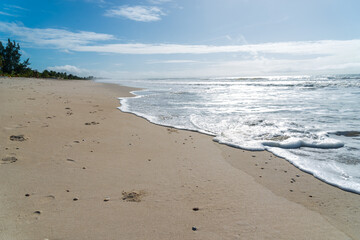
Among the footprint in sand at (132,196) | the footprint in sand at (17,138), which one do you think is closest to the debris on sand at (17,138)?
the footprint in sand at (17,138)

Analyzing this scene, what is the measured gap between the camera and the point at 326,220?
2129mm

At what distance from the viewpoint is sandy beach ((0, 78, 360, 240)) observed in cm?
193

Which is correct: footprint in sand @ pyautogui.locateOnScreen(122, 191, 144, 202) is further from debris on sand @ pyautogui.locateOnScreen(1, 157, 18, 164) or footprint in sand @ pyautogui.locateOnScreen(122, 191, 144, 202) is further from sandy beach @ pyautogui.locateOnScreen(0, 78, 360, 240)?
debris on sand @ pyautogui.locateOnScreen(1, 157, 18, 164)

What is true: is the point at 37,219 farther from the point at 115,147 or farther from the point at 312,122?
the point at 312,122

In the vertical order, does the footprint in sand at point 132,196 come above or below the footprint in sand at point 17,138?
below

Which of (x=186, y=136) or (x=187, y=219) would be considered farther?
(x=186, y=136)

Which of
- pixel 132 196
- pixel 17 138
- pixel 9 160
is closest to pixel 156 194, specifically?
pixel 132 196

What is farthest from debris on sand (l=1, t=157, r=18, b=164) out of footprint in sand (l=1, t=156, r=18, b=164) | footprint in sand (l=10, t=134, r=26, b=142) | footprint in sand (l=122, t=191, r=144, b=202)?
footprint in sand (l=122, t=191, r=144, b=202)

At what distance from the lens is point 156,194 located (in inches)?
98.6

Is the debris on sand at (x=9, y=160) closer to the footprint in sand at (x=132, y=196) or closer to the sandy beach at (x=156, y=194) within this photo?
the sandy beach at (x=156, y=194)

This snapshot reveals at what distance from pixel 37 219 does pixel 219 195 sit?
185 cm

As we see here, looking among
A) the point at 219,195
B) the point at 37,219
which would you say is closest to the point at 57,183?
the point at 37,219

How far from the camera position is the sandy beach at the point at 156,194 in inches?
75.8

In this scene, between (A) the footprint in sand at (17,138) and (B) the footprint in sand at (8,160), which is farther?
(A) the footprint in sand at (17,138)
